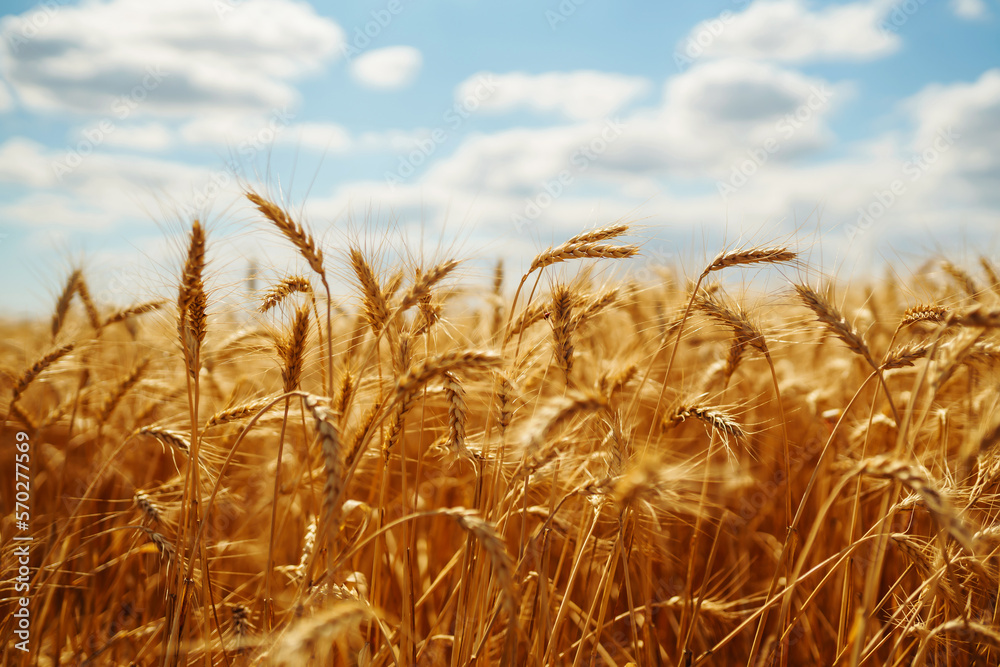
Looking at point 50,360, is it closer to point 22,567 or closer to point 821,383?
point 22,567

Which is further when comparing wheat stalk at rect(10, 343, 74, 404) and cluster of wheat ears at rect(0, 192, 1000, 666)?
wheat stalk at rect(10, 343, 74, 404)

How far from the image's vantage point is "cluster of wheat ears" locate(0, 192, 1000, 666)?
55.7 inches

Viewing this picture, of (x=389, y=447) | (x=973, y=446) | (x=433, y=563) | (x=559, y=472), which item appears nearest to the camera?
(x=973, y=446)

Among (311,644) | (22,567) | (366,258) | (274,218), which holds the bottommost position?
(22,567)

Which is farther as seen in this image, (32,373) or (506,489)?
(32,373)

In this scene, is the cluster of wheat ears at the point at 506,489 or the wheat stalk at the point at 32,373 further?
the wheat stalk at the point at 32,373

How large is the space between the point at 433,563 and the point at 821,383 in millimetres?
2834

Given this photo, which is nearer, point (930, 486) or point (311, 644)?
point (311, 644)

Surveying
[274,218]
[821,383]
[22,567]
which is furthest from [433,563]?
[821,383]

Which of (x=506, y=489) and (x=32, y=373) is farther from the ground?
(x=32, y=373)

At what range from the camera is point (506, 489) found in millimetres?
1876

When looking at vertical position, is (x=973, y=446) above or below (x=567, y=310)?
below

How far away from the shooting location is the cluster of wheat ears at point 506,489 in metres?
1.41

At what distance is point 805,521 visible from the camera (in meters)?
3.14
